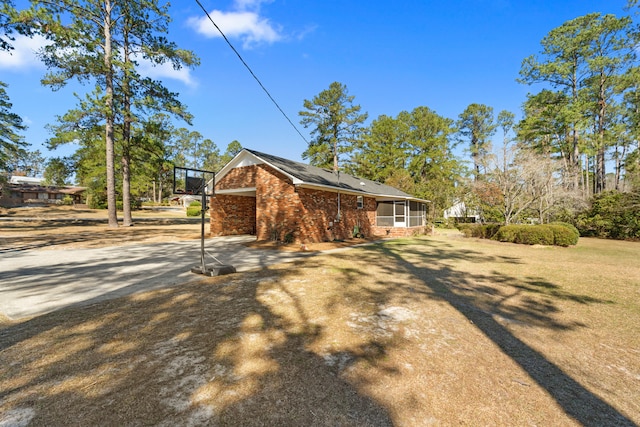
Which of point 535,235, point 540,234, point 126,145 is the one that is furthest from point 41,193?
point 540,234

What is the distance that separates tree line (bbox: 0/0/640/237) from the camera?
1515 centimetres

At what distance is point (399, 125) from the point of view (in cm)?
3306

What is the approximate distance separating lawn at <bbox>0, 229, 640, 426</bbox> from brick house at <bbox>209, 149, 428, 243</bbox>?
647 centimetres

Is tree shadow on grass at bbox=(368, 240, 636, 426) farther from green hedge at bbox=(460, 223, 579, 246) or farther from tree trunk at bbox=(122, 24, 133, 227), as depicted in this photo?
tree trunk at bbox=(122, 24, 133, 227)

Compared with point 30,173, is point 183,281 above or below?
below

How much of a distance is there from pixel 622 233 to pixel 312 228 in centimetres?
1965

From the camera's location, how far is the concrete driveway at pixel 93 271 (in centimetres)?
449

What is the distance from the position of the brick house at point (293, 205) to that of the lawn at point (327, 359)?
647 cm

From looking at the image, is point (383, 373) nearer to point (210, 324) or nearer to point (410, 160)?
point (210, 324)

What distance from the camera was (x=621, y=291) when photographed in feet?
17.9

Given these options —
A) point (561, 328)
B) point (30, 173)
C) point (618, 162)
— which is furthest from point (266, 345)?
point (30, 173)

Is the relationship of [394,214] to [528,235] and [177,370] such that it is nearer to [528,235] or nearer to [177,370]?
[528,235]

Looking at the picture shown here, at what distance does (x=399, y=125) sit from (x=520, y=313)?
32.3 meters

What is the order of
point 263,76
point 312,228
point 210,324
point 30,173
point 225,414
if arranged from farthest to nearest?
1. point 30,173
2. point 312,228
3. point 263,76
4. point 210,324
5. point 225,414
